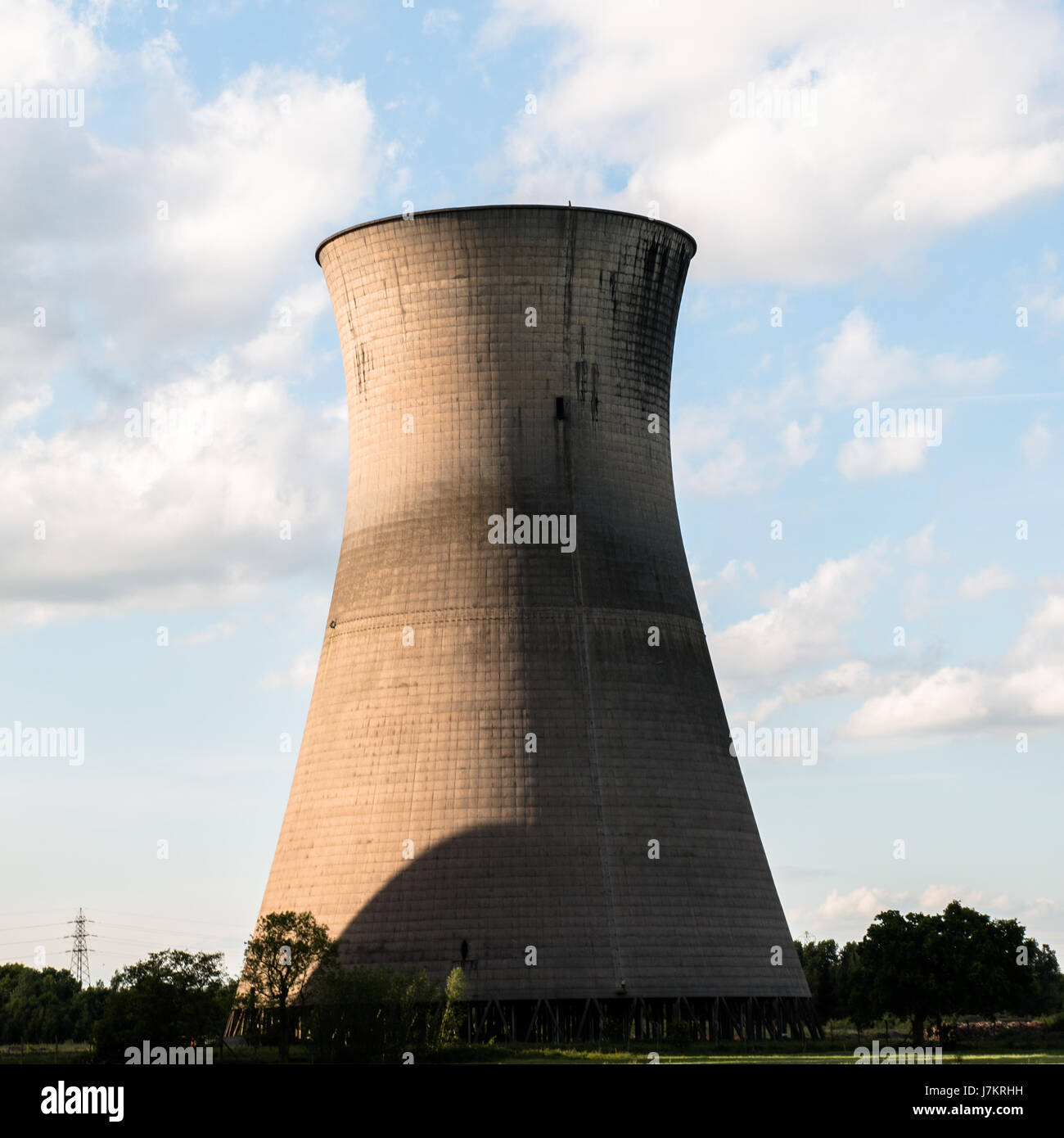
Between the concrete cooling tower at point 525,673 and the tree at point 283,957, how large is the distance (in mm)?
1163

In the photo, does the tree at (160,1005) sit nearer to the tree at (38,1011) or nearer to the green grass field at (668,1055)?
the green grass field at (668,1055)

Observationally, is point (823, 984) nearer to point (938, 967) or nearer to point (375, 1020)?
point (938, 967)

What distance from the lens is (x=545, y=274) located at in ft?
145

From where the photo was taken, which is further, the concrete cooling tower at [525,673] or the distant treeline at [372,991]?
the concrete cooling tower at [525,673]

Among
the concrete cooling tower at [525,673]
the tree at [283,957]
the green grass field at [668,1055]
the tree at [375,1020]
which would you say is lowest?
the green grass field at [668,1055]

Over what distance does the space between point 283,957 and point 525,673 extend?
27.3 feet

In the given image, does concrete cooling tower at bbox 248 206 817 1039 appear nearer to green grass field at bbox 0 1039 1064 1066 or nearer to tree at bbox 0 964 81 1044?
green grass field at bbox 0 1039 1064 1066

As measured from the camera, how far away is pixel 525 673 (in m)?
42.6

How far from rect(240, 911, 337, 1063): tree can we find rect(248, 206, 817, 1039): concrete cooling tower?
1.16 metres

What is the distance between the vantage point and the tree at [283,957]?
40156 millimetres

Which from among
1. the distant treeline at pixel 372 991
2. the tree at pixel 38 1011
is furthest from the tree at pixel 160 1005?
the tree at pixel 38 1011
